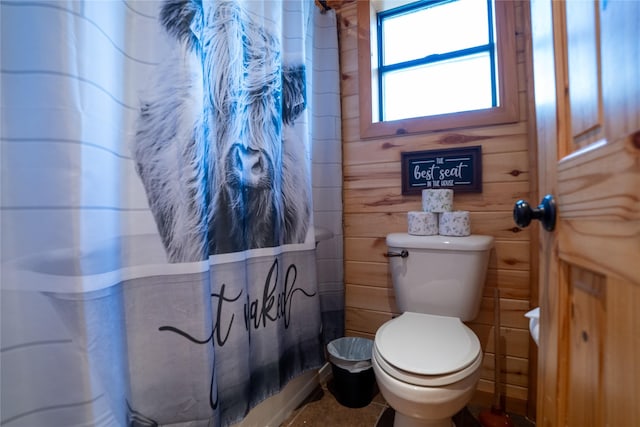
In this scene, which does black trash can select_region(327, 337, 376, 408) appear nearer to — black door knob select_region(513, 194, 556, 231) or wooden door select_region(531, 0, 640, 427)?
wooden door select_region(531, 0, 640, 427)

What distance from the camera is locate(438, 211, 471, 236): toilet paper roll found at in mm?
1271

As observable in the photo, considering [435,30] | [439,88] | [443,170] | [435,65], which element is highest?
[435,30]

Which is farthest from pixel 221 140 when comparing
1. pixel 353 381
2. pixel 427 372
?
pixel 353 381

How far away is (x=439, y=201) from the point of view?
1321 mm

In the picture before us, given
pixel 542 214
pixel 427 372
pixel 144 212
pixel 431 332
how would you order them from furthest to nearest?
1. pixel 431 332
2. pixel 427 372
3. pixel 144 212
4. pixel 542 214

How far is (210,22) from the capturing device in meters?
0.87

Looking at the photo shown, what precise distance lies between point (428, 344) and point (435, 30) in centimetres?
167

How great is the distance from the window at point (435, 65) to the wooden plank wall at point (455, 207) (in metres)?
0.05

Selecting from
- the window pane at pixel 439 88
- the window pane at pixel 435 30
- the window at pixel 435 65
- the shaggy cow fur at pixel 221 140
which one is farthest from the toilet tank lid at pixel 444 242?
the window pane at pixel 435 30

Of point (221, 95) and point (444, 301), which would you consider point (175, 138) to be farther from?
point (444, 301)

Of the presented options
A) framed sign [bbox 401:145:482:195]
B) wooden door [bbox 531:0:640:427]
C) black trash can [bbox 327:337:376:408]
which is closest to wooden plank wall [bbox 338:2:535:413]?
framed sign [bbox 401:145:482:195]

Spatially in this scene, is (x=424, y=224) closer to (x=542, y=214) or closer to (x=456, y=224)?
(x=456, y=224)

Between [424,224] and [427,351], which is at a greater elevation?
[424,224]

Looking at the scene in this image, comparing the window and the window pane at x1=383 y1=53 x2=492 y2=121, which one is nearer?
the window
